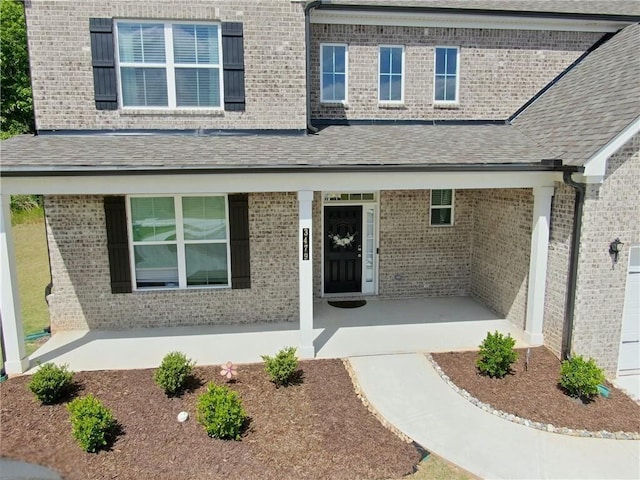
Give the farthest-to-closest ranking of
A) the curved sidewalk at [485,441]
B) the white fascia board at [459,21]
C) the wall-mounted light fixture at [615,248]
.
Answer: the white fascia board at [459,21]
the wall-mounted light fixture at [615,248]
the curved sidewalk at [485,441]

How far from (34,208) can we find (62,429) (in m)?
20.3

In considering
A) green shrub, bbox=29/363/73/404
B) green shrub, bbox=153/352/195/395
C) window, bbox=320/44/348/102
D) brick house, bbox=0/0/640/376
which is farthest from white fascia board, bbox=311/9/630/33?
green shrub, bbox=29/363/73/404

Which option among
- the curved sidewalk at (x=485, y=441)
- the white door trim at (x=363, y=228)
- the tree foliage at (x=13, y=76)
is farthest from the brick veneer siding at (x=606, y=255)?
the tree foliage at (x=13, y=76)

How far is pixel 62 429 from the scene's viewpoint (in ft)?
18.7

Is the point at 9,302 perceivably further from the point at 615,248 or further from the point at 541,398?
the point at 615,248

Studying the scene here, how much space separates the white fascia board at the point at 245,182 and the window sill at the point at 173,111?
7.27 feet

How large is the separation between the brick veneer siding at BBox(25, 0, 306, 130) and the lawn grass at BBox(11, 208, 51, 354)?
3825 millimetres

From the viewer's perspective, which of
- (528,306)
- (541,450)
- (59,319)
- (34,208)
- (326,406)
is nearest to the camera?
(541,450)

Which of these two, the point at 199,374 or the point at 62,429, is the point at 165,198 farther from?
the point at 62,429

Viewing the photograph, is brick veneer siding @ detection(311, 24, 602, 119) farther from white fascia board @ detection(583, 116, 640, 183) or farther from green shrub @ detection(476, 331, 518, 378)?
green shrub @ detection(476, 331, 518, 378)

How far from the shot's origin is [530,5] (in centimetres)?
1045

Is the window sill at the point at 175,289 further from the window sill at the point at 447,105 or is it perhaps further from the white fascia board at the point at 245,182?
the window sill at the point at 447,105

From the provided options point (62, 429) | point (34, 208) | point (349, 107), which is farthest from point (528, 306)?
point (34, 208)

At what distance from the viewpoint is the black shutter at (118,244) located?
8.35 meters
